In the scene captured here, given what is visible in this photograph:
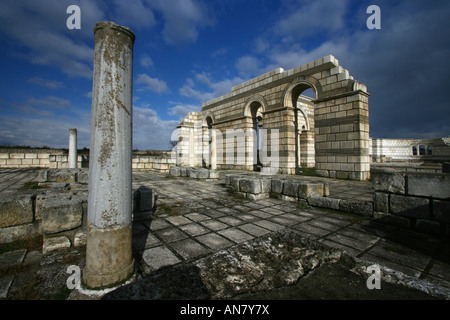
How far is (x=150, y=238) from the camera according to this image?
2961mm

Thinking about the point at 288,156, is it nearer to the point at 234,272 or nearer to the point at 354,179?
the point at 354,179

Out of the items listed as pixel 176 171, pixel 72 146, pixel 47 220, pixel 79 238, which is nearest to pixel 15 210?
pixel 47 220

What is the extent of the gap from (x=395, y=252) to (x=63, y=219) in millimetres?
4387

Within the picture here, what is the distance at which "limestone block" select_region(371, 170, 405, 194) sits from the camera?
135 inches

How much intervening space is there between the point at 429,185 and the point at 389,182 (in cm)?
53

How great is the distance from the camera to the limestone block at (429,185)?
296 centimetres

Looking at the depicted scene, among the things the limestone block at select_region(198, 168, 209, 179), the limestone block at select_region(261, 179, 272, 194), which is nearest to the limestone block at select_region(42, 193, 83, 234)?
the limestone block at select_region(261, 179, 272, 194)

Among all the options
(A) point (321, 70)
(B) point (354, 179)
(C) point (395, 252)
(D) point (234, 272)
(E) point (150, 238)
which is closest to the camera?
(D) point (234, 272)

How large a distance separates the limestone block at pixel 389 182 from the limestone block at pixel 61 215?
4.93 m

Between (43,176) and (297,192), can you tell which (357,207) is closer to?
(297,192)

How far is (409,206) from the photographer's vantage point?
333 cm

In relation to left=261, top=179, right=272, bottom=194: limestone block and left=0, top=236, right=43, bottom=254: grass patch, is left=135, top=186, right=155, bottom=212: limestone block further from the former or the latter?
left=261, top=179, right=272, bottom=194: limestone block

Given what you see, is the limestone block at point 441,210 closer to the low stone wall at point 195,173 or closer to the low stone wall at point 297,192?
the low stone wall at point 297,192
